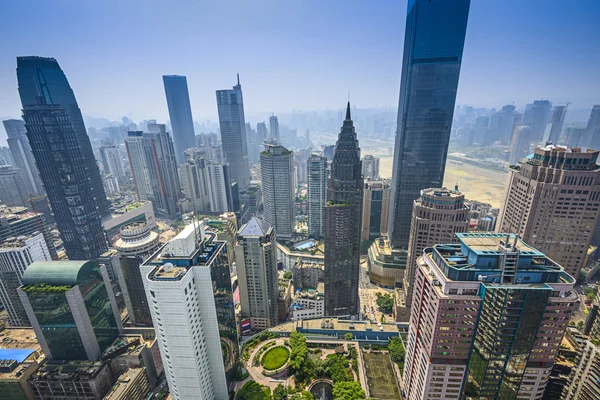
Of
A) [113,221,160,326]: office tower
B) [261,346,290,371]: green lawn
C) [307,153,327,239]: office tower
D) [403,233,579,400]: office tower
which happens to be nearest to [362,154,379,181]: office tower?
[307,153,327,239]: office tower

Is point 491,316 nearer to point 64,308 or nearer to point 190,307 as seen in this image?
point 190,307

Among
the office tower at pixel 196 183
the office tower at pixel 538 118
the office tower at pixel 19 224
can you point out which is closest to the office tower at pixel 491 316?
the office tower at pixel 19 224

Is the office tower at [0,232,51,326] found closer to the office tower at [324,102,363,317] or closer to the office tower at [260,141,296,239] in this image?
the office tower at [260,141,296,239]

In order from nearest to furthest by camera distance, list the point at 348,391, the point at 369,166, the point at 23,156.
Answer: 1. the point at 348,391
2. the point at 369,166
3. the point at 23,156

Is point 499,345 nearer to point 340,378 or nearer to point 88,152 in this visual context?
point 340,378

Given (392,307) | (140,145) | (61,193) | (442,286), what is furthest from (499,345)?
(140,145)

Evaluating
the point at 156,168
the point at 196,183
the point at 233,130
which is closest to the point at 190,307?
the point at 196,183
